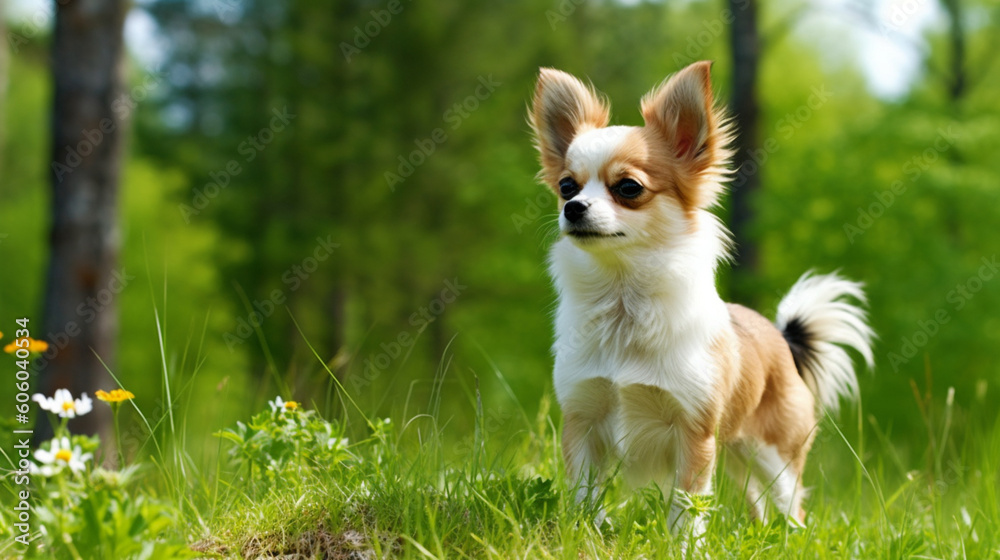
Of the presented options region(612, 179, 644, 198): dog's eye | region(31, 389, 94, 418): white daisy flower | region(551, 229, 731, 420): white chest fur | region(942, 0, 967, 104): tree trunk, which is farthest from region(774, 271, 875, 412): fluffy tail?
region(942, 0, 967, 104): tree trunk

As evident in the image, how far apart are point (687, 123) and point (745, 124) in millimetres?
7174

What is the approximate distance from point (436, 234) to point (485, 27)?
159 inches

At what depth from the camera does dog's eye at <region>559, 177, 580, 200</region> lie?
3.66 metres

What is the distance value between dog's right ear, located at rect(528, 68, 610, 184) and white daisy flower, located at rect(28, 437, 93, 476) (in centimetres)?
236

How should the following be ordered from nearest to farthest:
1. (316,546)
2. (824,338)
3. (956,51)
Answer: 1. (316,546)
2. (824,338)
3. (956,51)

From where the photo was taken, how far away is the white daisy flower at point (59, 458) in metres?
2.46

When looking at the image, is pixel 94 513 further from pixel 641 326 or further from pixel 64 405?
pixel 641 326

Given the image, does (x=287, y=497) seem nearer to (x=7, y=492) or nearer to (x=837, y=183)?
(x=7, y=492)

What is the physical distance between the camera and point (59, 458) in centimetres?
253

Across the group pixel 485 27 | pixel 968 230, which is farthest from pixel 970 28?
pixel 485 27

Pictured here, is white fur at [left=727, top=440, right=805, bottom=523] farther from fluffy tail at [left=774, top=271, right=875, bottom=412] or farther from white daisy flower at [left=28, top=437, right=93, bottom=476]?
white daisy flower at [left=28, top=437, right=93, bottom=476]

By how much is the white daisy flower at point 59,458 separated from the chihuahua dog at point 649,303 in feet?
5.96

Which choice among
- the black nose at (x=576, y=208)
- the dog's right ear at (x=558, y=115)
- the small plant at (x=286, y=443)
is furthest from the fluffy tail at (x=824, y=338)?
the small plant at (x=286, y=443)

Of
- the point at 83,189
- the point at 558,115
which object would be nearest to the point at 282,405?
the point at 558,115
